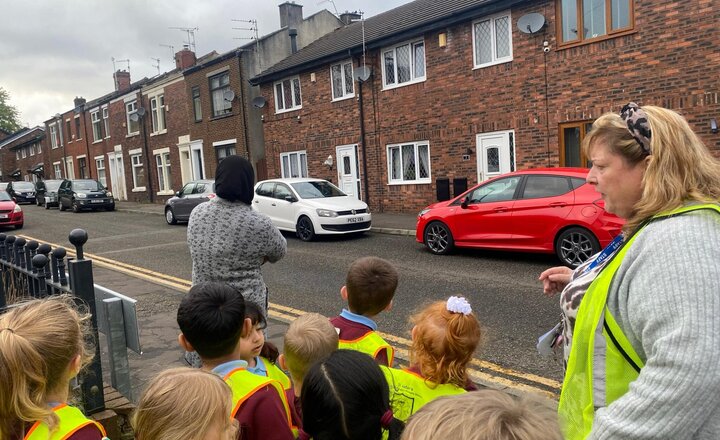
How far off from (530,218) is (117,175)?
3250 centimetres

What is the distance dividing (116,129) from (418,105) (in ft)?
81.0

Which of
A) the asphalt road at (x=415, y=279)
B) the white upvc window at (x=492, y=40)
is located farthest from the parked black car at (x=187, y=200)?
the white upvc window at (x=492, y=40)

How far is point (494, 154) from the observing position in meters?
15.1

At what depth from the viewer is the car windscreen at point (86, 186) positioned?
2602 cm

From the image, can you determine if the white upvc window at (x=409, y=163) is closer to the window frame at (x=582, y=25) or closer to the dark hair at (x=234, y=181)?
the window frame at (x=582, y=25)

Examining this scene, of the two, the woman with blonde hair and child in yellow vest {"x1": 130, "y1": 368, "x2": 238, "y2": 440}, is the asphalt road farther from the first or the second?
child in yellow vest {"x1": 130, "y1": 368, "x2": 238, "y2": 440}

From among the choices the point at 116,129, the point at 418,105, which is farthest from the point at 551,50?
the point at 116,129

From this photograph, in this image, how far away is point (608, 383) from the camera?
1484 mm

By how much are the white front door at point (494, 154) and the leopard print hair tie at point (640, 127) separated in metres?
13.6

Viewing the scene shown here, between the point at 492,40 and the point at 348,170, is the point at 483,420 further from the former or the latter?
the point at 348,170

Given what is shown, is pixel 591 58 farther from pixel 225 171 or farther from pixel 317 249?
pixel 225 171

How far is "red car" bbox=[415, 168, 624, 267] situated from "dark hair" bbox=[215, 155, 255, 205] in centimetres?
623

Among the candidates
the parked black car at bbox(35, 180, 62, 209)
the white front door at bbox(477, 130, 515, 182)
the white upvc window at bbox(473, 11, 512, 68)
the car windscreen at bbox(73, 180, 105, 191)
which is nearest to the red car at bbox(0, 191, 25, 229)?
the car windscreen at bbox(73, 180, 105, 191)

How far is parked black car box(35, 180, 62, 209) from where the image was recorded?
28719 mm
